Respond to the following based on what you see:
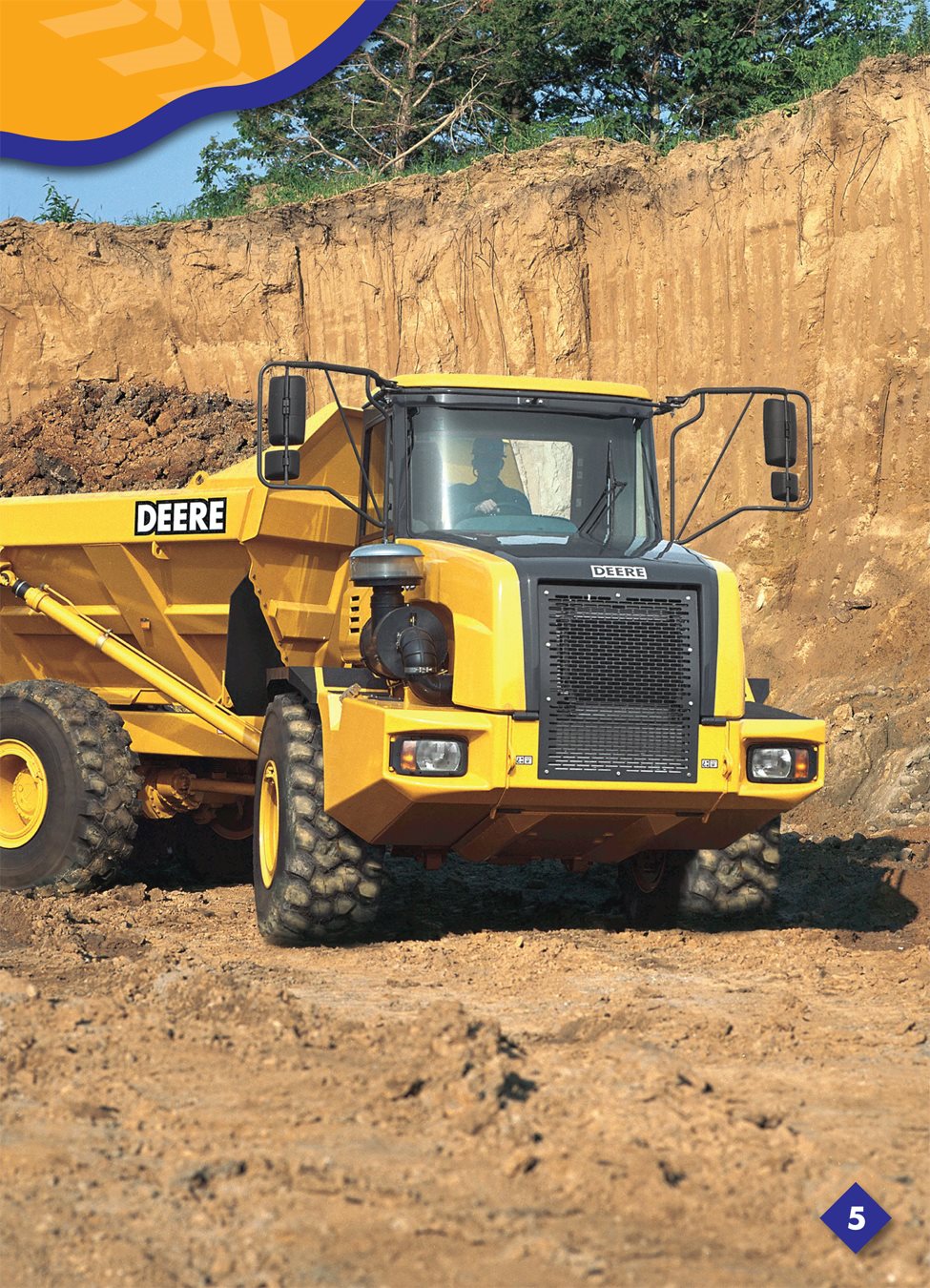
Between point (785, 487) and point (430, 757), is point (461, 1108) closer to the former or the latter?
point (430, 757)

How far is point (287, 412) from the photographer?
25.8ft

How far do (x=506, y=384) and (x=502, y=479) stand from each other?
1.64 feet

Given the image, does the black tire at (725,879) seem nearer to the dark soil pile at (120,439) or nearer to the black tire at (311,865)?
the black tire at (311,865)

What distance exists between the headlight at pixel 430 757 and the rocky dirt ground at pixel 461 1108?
955 mm

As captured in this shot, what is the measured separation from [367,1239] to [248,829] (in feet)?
23.3

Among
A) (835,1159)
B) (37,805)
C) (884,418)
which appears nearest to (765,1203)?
(835,1159)

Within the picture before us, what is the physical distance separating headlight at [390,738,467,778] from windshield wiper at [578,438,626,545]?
152cm

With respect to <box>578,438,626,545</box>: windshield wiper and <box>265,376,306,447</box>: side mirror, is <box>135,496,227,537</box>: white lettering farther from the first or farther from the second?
<box>578,438,626,545</box>: windshield wiper

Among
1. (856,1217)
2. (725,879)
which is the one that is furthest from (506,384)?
(856,1217)

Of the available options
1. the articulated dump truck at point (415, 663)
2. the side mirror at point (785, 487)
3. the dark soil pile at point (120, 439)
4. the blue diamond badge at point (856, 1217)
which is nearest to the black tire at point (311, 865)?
the articulated dump truck at point (415, 663)

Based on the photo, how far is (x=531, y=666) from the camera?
7586mm

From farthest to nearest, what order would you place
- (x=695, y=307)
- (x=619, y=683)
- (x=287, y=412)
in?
(x=695, y=307)
(x=287, y=412)
(x=619, y=683)

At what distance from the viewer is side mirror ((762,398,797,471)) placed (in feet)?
27.4

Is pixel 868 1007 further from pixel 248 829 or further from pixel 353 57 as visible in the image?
pixel 353 57
